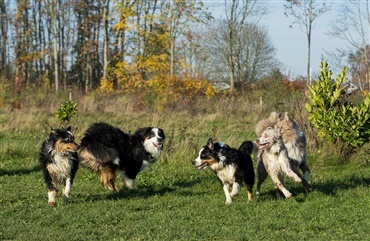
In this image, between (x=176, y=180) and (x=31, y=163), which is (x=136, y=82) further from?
(x=176, y=180)

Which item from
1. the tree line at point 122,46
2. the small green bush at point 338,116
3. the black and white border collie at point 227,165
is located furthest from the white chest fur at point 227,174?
the tree line at point 122,46

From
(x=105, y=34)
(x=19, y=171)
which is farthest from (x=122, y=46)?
(x=19, y=171)

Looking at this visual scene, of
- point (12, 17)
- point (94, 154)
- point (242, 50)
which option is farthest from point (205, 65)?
point (94, 154)

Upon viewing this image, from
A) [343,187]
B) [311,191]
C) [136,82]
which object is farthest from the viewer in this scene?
[136,82]

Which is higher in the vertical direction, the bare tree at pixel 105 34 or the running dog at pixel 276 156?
the bare tree at pixel 105 34

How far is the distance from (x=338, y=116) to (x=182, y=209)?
19.0ft

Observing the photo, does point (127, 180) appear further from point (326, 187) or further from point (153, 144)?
point (326, 187)

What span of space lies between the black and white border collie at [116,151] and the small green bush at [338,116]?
13.5 feet

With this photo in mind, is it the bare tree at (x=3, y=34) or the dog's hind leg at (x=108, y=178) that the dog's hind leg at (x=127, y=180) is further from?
the bare tree at (x=3, y=34)

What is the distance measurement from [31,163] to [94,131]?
3.81m

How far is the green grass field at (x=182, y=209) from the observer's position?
22.6 ft

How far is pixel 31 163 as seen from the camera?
13633 millimetres

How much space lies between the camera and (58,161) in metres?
8.98

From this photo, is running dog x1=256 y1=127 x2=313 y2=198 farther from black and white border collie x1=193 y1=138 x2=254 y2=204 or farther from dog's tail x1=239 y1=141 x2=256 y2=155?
dog's tail x1=239 y1=141 x2=256 y2=155
